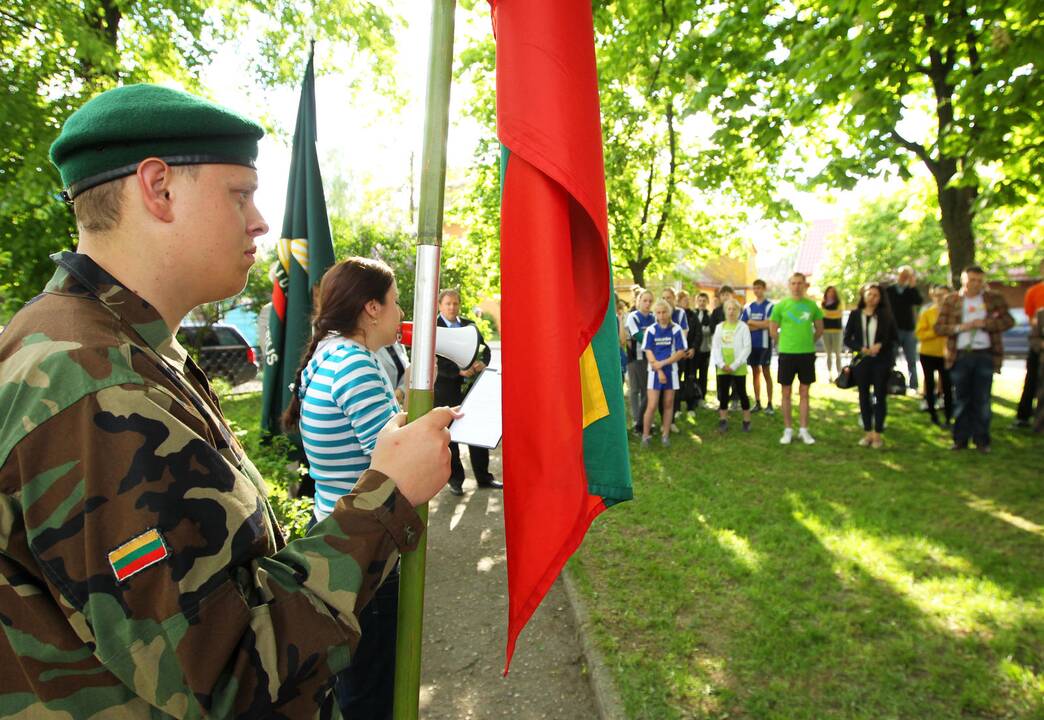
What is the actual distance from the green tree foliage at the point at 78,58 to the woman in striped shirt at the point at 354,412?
3.15m

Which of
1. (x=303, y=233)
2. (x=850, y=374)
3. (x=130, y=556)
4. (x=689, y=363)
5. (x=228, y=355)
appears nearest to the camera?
(x=130, y=556)

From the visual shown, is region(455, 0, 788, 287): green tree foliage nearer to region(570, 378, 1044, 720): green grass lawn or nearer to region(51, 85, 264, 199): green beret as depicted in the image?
region(570, 378, 1044, 720): green grass lawn

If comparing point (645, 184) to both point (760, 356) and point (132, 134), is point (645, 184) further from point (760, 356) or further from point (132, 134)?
point (132, 134)

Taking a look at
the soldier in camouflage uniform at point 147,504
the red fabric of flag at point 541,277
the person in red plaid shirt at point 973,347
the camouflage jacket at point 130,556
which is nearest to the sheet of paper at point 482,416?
the red fabric of flag at point 541,277

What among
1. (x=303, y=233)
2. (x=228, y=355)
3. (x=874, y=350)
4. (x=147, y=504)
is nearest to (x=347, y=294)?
(x=147, y=504)

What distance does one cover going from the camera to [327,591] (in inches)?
44.6

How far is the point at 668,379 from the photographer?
888 cm

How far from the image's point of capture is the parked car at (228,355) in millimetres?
16750

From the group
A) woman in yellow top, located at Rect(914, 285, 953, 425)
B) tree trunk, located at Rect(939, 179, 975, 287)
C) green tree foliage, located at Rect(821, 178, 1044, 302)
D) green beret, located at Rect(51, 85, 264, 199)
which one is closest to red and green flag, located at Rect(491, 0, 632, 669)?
green beret, located at Rect(51, 85, 264, 199)

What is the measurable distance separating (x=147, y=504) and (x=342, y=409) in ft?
4.96

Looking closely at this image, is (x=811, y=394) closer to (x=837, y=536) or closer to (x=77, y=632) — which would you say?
(x=837, y=536)

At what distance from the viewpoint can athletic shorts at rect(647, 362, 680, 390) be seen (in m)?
8.84

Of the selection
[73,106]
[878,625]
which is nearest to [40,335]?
[878,625]

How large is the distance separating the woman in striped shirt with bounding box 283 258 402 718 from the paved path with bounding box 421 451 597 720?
3.71 feet
